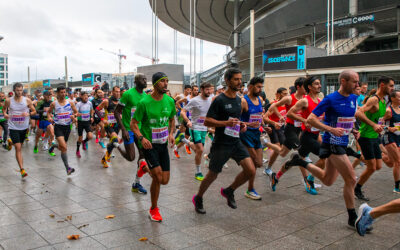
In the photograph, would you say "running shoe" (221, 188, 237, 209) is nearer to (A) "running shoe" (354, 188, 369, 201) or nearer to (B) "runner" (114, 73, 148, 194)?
(B) "runner" (114, 73, 148, 194)

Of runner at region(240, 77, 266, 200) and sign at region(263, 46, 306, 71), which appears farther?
sign at region(263, 46, 306, 71)

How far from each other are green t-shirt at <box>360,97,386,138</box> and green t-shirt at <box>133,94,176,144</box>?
3327 mm

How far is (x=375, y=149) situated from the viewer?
20.1ft

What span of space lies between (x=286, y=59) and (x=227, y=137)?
50.8 ft

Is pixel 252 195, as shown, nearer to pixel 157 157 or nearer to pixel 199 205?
pixel 199 205

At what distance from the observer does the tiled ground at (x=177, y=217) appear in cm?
414

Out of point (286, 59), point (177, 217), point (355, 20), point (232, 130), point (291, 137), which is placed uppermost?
point (355, 20)

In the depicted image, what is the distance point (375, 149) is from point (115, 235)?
14.4 feet

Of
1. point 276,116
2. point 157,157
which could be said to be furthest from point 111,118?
point 157,157

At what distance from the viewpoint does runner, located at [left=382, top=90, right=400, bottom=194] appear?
21.1 ft

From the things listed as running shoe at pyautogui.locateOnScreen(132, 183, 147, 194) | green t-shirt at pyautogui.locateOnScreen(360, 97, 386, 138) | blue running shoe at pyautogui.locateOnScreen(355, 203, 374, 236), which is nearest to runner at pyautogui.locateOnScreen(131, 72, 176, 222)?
running shoe at pyautogui.locateOnScreen(132, 183, 147, 194)

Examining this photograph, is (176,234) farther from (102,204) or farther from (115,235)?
(102,204)

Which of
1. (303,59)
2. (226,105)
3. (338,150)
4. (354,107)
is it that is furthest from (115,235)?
(303,59)

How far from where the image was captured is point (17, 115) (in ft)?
26.5
